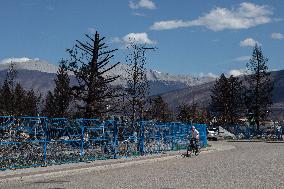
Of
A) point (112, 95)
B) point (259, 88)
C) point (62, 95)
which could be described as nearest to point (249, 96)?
point (259, 88)

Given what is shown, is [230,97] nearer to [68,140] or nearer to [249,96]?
[249,96]

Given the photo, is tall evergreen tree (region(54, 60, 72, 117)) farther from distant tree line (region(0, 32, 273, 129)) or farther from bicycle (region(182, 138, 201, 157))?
bicycle (region(182, 138, 201, 157))

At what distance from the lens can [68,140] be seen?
20.1 metres

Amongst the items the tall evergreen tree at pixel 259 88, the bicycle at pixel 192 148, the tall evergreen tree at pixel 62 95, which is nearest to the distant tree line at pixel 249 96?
the tall evergreen tree at pixel 259 88

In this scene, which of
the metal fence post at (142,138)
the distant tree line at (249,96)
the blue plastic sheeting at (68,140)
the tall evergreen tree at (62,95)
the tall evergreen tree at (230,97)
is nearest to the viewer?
the blue plastic sheeting at (68,140)

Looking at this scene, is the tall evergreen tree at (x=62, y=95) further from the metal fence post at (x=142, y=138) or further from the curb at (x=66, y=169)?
the curb at (x=66, y=169)

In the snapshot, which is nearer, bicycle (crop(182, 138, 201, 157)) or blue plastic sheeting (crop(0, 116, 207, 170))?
blue plastic sheeting (crop(0, 116, 207, 170))

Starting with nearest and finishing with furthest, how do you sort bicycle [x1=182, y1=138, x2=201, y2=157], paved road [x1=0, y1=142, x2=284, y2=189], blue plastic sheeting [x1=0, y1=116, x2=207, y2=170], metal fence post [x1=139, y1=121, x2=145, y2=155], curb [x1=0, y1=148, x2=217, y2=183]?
paved road [x1=0, y1=142, x2=284, y2=189] < curb [x1=0, y1=148, x2=217, y2=183] < blue plastic sheeting [x1=0, y1=116, x2=207, y2=170] < metal fence post [x1=139, y1=121, x2=145, y2=155] < bicycle [x1=182, y1=138, x2=201, y2=157]

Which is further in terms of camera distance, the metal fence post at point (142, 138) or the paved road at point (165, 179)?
the metal fence post at point (142, 138)

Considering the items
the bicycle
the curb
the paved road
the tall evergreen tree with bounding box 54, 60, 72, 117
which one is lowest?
the paved road

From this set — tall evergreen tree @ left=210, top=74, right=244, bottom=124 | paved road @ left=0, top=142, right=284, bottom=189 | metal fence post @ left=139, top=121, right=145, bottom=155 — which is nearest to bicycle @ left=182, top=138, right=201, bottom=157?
metal fence post @ left=139, top=121, right=145, bottom=155

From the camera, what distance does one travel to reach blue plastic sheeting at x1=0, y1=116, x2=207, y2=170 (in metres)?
17.5

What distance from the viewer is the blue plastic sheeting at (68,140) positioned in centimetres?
1745

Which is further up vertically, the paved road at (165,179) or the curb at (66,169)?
the curb at (66,169)
